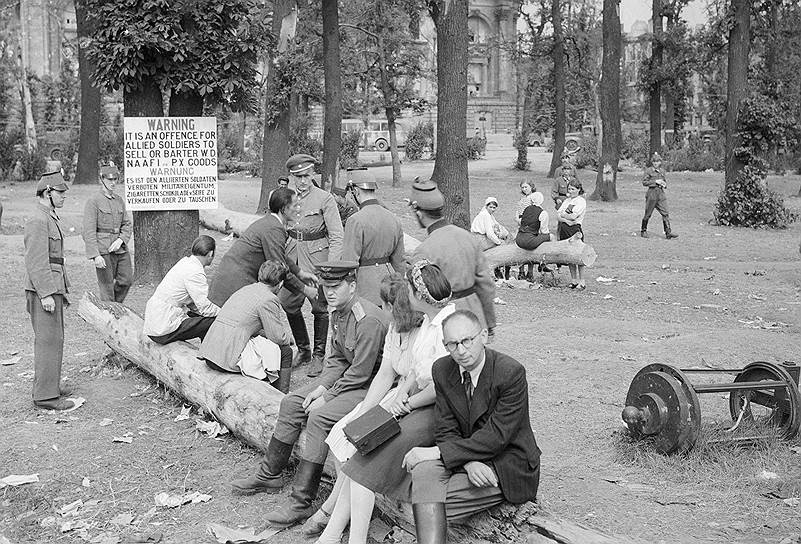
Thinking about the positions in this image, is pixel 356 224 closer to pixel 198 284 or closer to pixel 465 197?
pixel 198 284

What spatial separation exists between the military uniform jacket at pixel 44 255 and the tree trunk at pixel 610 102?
21.6 meters

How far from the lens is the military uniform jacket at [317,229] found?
902 cm

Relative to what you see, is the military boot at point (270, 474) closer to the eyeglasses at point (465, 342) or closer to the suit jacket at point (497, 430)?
the suit jacket at point (497, 430)

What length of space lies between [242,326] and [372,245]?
1362 millimetres

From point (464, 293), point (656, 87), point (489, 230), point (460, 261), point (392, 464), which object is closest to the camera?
point (392, 464)

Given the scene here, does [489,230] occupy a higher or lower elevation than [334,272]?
lower

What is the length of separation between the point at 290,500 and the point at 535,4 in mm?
36223

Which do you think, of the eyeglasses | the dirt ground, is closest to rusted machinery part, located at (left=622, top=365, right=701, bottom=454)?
the dirt ground

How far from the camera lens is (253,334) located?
776 centimetres


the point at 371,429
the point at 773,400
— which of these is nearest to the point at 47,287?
the point at 371,429

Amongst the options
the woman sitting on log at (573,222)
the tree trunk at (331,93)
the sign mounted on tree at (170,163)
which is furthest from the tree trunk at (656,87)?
the sign mounted on tree at (170,163)

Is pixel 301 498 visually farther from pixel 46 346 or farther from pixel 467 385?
pixel 46 346

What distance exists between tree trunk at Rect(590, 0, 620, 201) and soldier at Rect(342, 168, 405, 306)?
20549 millimetres

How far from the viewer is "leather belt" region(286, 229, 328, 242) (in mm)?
9094
